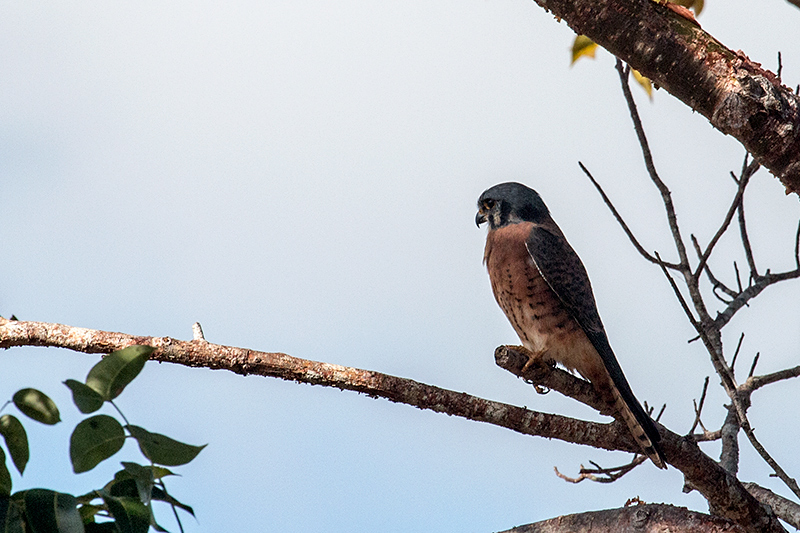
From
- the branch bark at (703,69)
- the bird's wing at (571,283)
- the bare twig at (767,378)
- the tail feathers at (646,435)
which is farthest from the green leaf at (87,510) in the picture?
the bare twig at (767,378)

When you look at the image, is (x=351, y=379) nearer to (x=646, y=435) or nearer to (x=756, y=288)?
(x=646, y=435)

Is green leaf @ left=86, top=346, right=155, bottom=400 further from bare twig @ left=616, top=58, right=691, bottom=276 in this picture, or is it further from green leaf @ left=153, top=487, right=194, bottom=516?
bare twig @ left=616, top=58, right=691, bottom=276

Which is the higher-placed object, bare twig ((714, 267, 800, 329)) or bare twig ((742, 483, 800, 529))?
bare twig ((714, 267, 800, 329))

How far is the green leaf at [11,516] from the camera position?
136 centimetres

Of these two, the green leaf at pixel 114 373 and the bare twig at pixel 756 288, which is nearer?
the green leaf at pixel 114 373

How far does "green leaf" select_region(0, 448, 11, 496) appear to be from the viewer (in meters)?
1.40

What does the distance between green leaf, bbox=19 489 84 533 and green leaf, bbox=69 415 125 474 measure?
7 cm

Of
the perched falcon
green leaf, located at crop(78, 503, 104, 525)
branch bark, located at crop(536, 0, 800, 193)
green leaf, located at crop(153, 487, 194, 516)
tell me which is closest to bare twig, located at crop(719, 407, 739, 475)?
the perched falcon

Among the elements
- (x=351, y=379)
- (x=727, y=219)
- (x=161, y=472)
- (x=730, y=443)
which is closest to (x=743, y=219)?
(x=727, y=219)

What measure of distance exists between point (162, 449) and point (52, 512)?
0.20 meters

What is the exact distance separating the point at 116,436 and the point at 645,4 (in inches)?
66.1

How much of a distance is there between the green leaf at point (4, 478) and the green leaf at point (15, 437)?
0.05ft

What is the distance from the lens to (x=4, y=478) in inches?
55.3

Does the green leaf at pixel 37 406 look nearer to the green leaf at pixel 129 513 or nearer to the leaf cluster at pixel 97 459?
the leaf cluster at pixel 97 459
